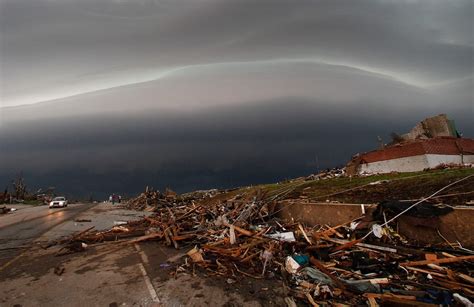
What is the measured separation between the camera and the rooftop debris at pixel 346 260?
20.3 feet

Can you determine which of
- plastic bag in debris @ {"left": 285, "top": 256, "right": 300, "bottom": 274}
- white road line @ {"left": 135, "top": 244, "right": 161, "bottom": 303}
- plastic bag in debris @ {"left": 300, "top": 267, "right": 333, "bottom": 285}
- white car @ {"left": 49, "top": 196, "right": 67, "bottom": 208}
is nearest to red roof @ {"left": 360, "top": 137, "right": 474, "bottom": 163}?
plastic bag in debris @ {"left": 285, "top": 256, "right": 300, "bottom": 274}

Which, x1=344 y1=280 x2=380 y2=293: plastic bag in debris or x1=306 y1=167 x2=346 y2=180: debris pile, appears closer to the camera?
x1=344 y1=280 x2=380 y2=293: plastic bag in debris

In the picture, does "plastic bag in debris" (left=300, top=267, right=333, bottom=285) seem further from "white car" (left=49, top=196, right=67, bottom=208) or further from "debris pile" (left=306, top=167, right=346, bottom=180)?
"white car" (left=49, top=196, right=67, bottom=208)

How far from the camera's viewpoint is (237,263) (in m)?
8.43

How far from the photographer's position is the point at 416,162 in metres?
31.8

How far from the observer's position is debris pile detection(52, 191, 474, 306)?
6.20 m

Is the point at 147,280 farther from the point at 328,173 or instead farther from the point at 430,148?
the point at 430,148

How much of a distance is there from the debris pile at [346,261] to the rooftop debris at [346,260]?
0.02 metres

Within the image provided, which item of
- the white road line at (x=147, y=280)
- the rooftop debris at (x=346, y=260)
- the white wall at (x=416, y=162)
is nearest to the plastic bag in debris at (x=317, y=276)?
the rooftop debris at (x=346, y=260)

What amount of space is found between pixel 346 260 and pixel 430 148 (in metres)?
28.5

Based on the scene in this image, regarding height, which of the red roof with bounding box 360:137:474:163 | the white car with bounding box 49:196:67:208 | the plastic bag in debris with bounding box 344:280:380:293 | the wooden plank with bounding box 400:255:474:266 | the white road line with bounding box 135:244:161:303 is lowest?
the red roof with bounding box 360:137:474:163

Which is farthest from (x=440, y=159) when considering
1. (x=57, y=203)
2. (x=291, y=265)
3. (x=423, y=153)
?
(x=57, y=203)

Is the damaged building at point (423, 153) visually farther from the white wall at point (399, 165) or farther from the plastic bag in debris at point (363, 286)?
the plastic bag in debris at point (363, 286)

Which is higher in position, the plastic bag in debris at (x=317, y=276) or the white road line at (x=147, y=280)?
the white road line at (x=147, y=280)
